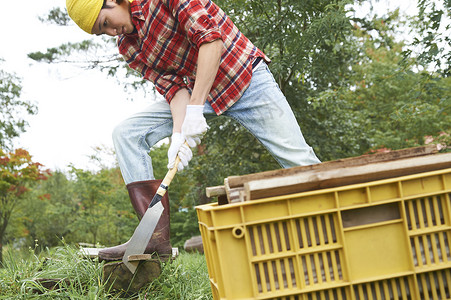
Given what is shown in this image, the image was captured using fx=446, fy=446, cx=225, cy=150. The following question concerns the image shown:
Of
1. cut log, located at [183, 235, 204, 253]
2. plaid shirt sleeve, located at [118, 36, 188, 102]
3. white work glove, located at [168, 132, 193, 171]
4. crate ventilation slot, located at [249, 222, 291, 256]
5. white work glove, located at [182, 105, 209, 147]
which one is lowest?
cut log, located at [183, 235, 204, 253]

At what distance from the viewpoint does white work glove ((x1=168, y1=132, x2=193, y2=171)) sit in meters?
2.40

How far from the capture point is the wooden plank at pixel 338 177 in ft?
4.29

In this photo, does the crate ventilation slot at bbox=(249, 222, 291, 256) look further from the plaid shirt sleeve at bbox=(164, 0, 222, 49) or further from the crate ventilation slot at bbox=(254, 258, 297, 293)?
the plaid shirt sleeve at bbox=(164, 0, 222, 49)

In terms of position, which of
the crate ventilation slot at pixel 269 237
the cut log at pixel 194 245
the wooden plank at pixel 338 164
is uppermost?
the wooden plank at pixel 338 164

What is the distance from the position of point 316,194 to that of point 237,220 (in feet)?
0.80

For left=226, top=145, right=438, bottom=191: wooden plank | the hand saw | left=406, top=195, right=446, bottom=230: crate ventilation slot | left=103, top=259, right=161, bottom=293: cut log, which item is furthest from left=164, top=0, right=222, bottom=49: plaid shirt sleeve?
left=406, top=195, right=446, bottom=230: crate ventilation slot

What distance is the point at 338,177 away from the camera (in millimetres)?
1350

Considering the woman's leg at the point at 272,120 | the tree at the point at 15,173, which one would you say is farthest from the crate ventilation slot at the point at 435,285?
the tree at the point at 15,173

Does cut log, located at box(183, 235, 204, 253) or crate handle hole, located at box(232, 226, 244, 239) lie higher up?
crate handle hole, located at box(232, 226, 244, 239)

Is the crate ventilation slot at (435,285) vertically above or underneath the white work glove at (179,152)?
underneath

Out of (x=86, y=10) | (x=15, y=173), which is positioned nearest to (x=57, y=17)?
(x=15, y=173)

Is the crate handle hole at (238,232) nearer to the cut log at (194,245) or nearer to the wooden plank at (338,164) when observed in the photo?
the wooden plank at (338,164)

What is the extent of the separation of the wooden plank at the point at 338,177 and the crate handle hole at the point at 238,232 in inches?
3.7

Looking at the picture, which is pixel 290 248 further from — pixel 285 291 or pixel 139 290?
pixel 139 290
